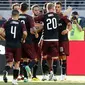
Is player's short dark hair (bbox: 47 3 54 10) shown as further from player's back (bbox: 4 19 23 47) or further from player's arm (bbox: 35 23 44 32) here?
player's back (bbox: 4 19 23 47)

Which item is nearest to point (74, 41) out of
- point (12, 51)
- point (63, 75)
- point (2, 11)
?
point (63, 75)

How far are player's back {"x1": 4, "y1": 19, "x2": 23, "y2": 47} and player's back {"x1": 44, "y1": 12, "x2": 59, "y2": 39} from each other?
60.1 inches

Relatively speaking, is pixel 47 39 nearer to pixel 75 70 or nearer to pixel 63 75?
pixel 63 75

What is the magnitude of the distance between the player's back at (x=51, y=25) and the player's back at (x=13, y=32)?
1525 mm

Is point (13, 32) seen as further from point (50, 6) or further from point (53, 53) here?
point (53, 53)

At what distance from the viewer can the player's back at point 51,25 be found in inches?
558

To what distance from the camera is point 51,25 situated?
14219 mm

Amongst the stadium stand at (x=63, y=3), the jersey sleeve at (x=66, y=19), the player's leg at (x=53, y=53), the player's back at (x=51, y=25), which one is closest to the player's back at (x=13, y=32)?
the player's back at (x=51, y=25)

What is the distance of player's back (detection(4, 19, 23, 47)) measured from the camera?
12766 millimetres

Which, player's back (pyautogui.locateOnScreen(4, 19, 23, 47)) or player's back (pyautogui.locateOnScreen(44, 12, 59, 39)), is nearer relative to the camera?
player's back (pyautogui.locateOnScreen(4, 19, 23, 47))

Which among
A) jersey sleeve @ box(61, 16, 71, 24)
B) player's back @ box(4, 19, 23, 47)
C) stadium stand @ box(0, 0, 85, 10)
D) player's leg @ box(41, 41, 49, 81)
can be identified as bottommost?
player's leg @ box(41, 41, 49, 81)

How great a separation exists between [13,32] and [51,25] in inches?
67.9

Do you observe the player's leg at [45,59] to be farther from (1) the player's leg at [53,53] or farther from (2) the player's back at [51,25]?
(2) the player's back at [51,25]

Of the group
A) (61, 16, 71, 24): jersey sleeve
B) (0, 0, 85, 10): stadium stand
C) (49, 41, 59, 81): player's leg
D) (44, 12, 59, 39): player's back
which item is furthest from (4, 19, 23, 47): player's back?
(0, 0, 85, 10): stadium stand
